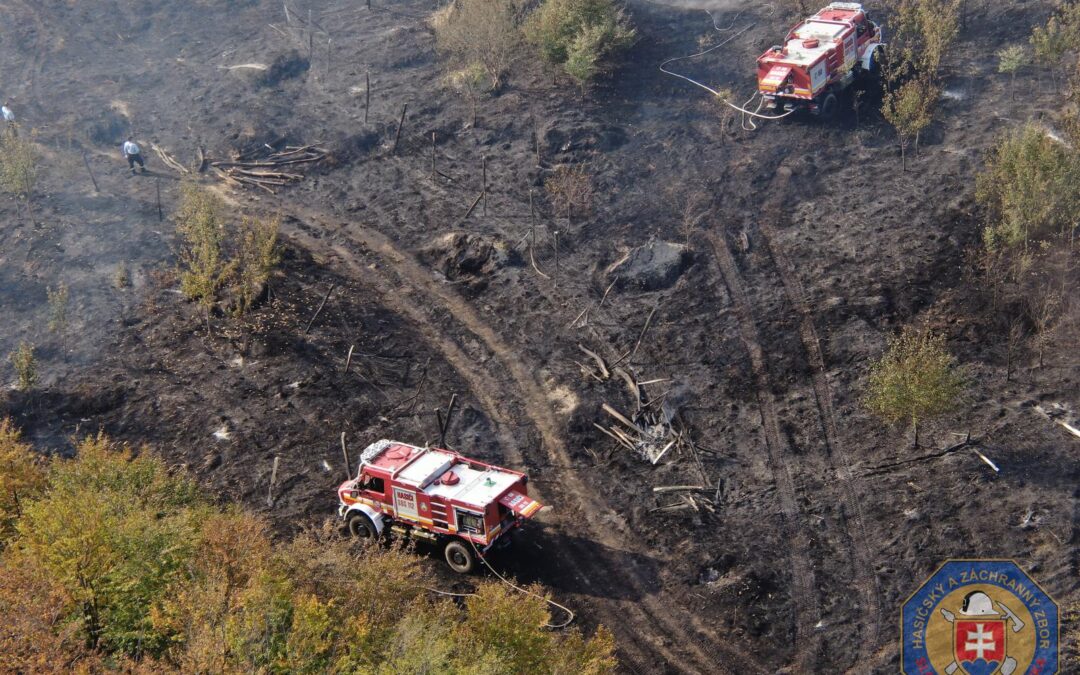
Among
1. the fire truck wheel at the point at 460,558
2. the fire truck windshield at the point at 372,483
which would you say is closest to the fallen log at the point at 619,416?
the fire truck wheel at the point at 460,558

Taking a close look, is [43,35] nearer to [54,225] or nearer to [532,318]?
[54,225]

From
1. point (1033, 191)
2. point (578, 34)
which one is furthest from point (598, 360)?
point (578, 34)

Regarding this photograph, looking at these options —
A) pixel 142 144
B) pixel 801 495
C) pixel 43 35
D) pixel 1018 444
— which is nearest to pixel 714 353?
pixel 801 495

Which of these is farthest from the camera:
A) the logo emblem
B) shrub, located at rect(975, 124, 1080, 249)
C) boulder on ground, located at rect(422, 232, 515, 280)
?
boulder on ground, located at rect(422, 232, 515, 280)

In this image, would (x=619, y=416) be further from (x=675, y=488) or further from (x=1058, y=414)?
(x=1058, y=414)

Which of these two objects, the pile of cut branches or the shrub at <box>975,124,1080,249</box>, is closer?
the shrub at <box>975,124,1080,249</box>

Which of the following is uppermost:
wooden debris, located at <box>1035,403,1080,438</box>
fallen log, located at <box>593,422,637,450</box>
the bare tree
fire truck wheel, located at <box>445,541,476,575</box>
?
the bare tree

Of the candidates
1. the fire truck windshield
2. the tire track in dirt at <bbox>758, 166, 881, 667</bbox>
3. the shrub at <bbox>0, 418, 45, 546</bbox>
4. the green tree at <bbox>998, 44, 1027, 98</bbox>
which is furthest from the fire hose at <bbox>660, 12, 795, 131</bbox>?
the shrub at <bbox>0, 418, 45, 546</bbox>

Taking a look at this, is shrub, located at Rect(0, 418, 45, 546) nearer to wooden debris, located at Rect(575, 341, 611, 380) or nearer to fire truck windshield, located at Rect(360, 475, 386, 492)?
fire truck windshield, located at Rect(360, 475, 386, 492)
